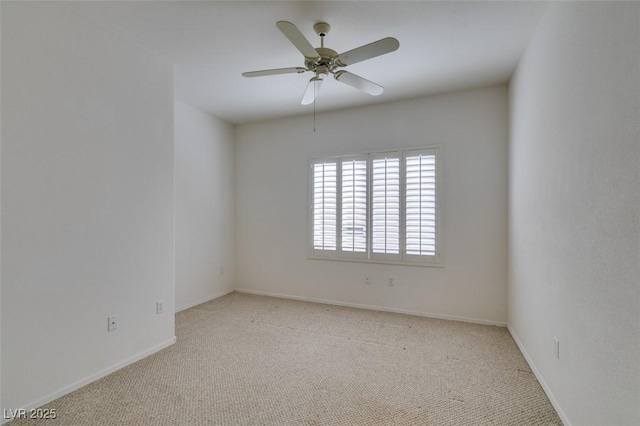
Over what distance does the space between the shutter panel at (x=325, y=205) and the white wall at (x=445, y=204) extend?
0.59 ft

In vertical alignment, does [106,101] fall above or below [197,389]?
above

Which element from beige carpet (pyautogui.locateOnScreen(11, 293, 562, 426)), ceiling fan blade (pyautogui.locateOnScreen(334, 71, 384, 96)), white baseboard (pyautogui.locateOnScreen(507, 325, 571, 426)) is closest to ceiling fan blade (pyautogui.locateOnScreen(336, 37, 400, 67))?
ceiling fan blade (pyautogui.locateOnScreen(334, 71, 384, 96))

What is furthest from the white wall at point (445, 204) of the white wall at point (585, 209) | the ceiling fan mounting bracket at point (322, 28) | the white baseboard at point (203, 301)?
the ceiling fan mounting bracket at point (322, 28)

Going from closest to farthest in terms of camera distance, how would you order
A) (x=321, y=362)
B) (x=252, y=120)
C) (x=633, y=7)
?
(x=633, y=7) < (x=321, y=362) < (x=252, y=120)

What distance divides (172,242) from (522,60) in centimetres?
363

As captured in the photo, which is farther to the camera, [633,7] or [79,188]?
[79,188]

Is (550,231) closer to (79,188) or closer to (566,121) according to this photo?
(566,121)

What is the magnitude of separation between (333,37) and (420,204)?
6.95 ft

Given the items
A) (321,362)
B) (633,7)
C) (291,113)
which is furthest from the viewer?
(291,113)

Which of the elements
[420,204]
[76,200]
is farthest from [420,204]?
[76,200]

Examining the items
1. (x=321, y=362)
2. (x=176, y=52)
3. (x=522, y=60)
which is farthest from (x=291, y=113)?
(x=321, y=362)

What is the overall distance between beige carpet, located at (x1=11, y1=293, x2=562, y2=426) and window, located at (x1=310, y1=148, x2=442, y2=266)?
94cm

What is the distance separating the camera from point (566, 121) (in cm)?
190

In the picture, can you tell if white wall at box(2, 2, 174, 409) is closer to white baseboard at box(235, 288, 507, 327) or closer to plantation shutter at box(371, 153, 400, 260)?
white baseboard at box(235, 288, 507, 327)
